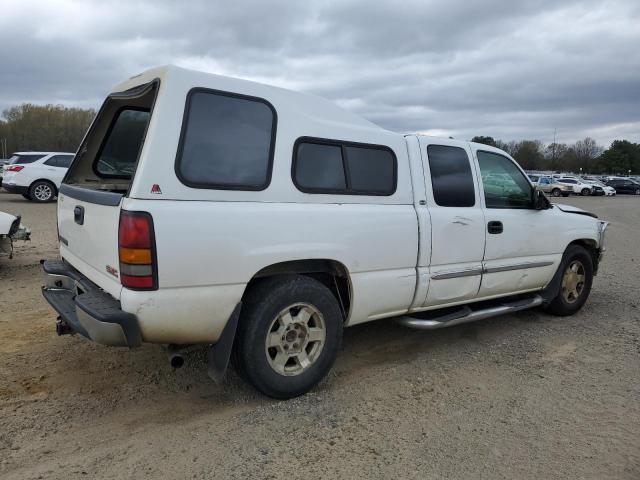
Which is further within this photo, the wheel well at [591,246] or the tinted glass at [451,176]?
the wheel well at [591,246]

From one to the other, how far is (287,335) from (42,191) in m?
16.1

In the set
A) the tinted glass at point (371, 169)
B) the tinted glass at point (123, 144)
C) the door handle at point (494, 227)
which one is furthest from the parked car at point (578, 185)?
the tinted glass at point (123, 144)

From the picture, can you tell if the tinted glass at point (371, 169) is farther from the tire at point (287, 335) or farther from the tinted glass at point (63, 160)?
the tinted glass at point (63, 160)

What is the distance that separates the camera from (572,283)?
19.0 feet

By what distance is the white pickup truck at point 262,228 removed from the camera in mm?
2996

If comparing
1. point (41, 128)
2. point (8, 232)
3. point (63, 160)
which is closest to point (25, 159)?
point (63, 160)

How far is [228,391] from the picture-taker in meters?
3.75

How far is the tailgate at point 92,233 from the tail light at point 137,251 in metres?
0.10

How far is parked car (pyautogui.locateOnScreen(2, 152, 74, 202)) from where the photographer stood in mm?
16500

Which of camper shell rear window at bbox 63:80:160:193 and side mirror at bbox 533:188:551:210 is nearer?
camper shell rear window at bbox 63:80:160:193

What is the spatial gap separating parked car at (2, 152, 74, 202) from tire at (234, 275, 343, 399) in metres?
15.4

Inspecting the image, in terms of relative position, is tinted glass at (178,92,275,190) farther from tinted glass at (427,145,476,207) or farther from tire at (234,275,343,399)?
tinted glass at (427,145,476,207)

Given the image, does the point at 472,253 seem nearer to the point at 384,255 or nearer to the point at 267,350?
the point at 384,255

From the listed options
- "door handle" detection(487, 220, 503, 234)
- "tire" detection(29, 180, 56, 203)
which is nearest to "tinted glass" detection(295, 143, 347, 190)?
"door handle" detection(487, 220, 503, 234)
